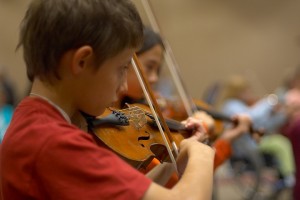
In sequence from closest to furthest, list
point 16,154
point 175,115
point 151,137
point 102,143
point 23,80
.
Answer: point 16,154 < point 102,143 < point 151,137 < point 175,115 < point 23,80

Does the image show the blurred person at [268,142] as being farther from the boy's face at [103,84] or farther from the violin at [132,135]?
the boy's face at [103,84]

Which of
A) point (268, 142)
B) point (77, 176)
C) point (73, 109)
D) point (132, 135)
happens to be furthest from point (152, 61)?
point (268, 142)

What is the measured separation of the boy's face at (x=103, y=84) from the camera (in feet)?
2.43

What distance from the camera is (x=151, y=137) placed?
108 cm

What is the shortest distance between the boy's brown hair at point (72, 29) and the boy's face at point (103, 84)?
14 millimetres

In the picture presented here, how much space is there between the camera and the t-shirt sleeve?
0.66m

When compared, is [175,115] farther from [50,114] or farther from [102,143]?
[50,114]

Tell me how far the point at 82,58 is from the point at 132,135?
1.15 ft

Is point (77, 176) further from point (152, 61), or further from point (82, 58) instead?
point (152, 61)

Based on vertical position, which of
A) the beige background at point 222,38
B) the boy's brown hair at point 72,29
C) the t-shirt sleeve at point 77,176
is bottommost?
the beige background at point 222,38

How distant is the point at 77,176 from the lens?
0.66m

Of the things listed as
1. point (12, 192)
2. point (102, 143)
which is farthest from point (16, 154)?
point (102, 143)

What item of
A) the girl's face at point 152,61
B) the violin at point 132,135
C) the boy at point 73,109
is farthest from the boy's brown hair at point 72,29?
the girl's face at point 152,61

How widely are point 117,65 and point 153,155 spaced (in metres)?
0.30
